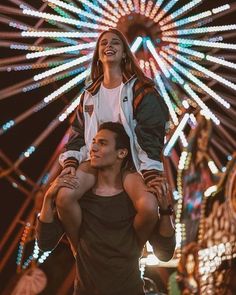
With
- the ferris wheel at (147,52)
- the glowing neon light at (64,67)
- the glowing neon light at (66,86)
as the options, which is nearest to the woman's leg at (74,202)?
the ferris wheel at (147,52)

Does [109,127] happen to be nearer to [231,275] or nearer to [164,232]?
[164,232]

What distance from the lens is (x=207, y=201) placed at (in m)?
4.48

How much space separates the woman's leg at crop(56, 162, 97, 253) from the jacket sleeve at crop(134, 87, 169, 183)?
0.87 feet

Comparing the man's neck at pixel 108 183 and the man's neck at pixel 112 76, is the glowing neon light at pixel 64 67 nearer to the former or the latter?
the man's neck at pixel 112 76

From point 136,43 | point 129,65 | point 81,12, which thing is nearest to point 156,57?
point 136,43

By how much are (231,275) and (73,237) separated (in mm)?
1579

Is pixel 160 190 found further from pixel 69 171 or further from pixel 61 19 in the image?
pixel 61 19

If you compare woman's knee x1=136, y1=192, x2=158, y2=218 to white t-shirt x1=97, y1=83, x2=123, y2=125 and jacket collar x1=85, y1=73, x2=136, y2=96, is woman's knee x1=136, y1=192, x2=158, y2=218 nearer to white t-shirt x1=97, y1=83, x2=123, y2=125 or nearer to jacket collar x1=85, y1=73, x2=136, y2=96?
white t-shirt x1=97, y1=83, x2=123, y2=125

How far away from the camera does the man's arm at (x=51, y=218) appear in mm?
3189

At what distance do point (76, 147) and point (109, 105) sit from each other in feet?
0.90

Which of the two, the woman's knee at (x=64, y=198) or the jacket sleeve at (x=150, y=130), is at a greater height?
the jacket sleeve at (x=150, y=130)

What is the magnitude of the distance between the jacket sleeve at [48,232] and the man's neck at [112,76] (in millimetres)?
763

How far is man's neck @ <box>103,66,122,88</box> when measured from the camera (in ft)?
11.5

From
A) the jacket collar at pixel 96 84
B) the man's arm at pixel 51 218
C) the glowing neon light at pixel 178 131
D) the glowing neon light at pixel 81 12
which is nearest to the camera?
the man's arm at pixel 51 218
